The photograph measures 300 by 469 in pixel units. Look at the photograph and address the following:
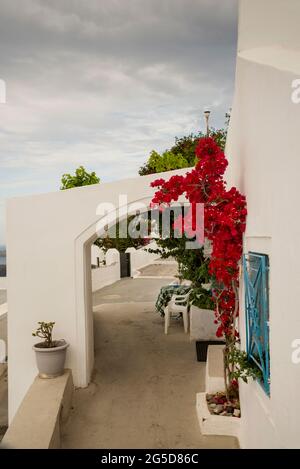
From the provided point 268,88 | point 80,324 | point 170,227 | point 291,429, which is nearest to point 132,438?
point 80,324

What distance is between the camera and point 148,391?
676cm

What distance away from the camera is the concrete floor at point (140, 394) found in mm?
5297

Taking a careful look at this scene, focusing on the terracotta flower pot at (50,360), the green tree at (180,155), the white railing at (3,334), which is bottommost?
the white railing at (3,334)

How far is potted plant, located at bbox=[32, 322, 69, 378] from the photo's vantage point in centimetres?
655

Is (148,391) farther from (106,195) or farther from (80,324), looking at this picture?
(106,195)

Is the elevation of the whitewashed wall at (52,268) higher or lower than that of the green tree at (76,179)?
lower

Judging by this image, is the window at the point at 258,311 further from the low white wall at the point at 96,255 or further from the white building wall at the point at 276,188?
the low white wall at the point at 96,255

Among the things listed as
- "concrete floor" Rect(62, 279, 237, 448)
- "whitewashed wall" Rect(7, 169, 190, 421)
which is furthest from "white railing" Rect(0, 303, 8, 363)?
"whitewashed wall" Rect(7, 169, 190, 421)

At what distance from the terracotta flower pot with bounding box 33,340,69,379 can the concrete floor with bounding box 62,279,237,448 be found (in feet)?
1.78

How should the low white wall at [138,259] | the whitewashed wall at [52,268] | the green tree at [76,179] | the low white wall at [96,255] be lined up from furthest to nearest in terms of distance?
the low white wall at [138,259]
the low white wall at [96,255]
the green tree at [76,179]
the whitewashed wall at [52,268]

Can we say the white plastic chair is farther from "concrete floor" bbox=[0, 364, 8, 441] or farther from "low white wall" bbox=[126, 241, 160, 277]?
"low white wall" bbox=[126, 241, 160, 277]

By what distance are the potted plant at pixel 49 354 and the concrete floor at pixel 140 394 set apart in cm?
57

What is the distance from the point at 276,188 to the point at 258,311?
1.25 m

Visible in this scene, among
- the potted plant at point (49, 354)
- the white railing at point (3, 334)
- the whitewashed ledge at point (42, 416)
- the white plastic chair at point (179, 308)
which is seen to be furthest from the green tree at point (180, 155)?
the whitewashed ledge at point (42, 416)
